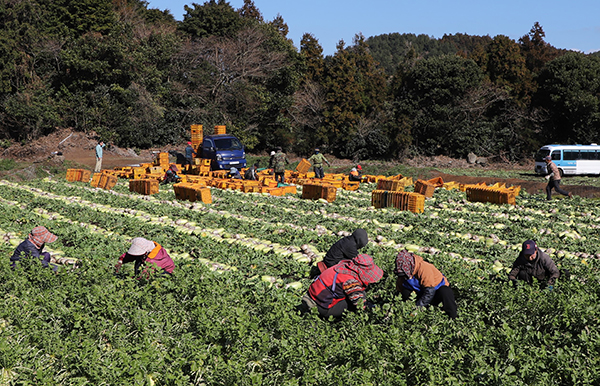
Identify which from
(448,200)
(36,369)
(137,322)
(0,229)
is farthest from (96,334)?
(448,200)

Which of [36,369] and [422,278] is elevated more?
[422,278]

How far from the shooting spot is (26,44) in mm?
38406

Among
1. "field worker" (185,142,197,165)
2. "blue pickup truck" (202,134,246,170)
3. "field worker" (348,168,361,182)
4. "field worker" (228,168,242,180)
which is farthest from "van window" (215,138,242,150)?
"field worker" (348,168,361,182)

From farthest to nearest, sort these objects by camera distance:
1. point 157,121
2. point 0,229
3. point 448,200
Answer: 1. point 157,121
2. point 448,200
3. point 0,229

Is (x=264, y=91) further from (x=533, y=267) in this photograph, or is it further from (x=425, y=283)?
(x=425, y=283)

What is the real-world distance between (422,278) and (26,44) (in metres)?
40.1

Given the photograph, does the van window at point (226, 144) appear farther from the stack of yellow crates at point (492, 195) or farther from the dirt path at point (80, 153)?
the stack of yellow crates at point (492, 195)

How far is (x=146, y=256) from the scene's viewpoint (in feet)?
27.8

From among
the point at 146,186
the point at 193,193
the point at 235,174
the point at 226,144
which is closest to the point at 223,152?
the point at 226,144

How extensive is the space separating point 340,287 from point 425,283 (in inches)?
46.9

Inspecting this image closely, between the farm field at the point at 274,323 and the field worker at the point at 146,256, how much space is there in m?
0.20

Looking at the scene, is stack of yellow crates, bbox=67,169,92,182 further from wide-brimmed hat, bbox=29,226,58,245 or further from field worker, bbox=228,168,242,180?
wide-brimmed hat, bbox=29,226,58,245

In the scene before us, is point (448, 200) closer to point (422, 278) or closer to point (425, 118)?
point (422, 278)

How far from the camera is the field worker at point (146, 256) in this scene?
27.4 ft
